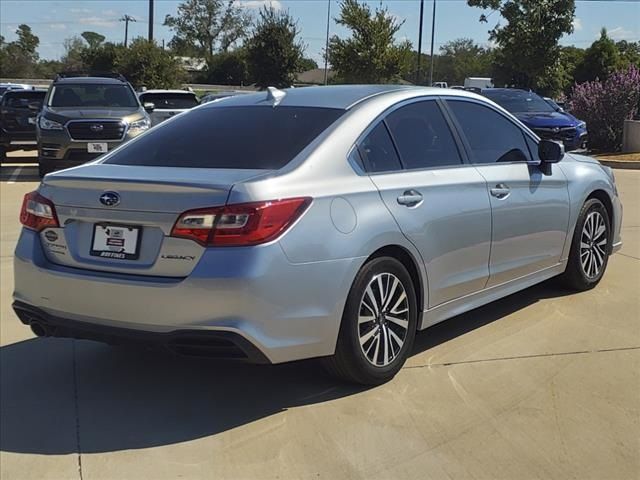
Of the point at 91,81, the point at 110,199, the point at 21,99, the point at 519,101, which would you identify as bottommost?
the point at 110,199

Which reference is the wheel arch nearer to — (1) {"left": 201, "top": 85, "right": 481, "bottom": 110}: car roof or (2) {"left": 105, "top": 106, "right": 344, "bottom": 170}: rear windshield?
(2) {"left": 105, "top": 106, "right": 344, "bottom": 170}: rear windshield

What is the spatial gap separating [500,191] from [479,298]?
700mm

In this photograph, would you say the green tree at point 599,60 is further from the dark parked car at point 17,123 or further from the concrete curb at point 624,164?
the dark parked car at point 17,123

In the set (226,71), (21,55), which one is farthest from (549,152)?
(21,55)

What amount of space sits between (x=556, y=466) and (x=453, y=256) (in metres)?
1.43

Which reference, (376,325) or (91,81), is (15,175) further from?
(376,325)

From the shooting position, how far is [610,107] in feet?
61.2

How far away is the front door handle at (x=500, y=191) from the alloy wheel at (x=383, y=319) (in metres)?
1.07

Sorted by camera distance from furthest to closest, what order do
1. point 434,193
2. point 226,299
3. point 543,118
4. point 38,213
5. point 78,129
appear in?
point 543,118
point 78,129
point 434,193
point 38,213
point 226,299

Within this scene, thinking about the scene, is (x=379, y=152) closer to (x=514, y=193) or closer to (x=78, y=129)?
(x=514, y=193)

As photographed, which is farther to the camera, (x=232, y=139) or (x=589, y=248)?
(x=589, y=248)

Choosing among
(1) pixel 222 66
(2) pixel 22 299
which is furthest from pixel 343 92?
(1) pixel 222 66

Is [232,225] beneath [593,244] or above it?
above

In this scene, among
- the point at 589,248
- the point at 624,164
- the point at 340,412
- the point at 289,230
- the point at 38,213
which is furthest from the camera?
the point at 624,164
